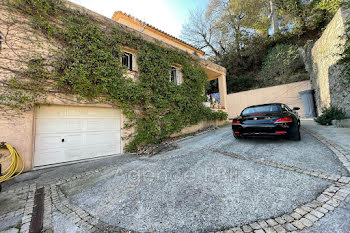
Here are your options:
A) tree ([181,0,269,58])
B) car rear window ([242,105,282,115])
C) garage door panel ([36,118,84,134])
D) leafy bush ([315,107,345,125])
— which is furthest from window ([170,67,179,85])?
tree ([181,0,269,58])

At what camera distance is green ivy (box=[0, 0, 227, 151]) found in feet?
12.6

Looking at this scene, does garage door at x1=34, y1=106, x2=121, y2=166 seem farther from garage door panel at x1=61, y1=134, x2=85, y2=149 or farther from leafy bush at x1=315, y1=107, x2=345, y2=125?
leafy bush at x1=315, y1=107, x2=345, y2=125

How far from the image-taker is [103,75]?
463 cm

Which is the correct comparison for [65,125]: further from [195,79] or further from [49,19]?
[195,79]

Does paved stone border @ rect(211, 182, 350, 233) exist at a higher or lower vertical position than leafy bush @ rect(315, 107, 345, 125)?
lower

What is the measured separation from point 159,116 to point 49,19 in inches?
188

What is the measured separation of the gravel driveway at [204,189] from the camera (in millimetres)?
1731

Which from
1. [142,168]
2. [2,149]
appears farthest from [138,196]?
[2,149]

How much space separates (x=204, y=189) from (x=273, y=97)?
1288 centimetres

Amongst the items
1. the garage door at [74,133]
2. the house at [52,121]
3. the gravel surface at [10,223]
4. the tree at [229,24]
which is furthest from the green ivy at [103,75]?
the tree at [229,24]

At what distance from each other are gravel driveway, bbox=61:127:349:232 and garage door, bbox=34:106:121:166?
5.15 feet

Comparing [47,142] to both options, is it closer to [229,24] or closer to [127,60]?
[127,60]

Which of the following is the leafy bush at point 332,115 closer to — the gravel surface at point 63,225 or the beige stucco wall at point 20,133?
the gravel surface at point 63,225

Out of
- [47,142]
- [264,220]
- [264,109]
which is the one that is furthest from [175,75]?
[264,220]
